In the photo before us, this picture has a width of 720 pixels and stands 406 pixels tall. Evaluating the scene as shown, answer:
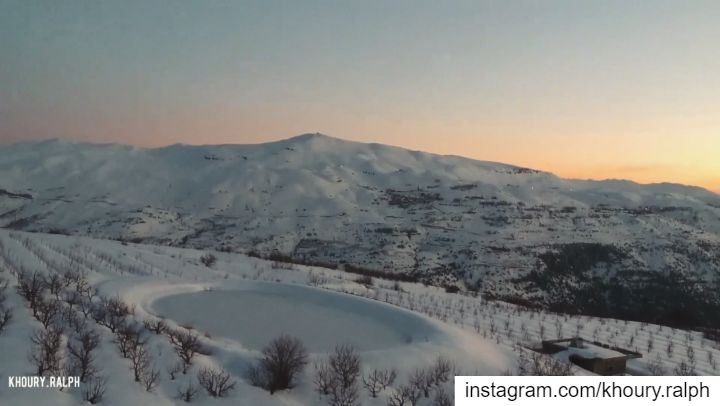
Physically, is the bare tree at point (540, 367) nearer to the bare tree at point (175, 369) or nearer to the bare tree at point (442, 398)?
the bare tree at point (442, 398)

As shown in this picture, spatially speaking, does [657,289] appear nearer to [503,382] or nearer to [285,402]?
[503,382]

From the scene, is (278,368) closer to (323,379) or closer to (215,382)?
(323,379)

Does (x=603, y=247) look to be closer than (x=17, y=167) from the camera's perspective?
Yes

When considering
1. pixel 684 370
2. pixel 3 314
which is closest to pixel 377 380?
pixel 3 314

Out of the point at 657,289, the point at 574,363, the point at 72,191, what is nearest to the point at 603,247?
the point at 657,289

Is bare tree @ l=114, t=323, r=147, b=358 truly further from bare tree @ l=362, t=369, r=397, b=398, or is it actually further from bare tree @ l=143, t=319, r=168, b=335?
bare tree @ l=362, t=369, r=397, b=398

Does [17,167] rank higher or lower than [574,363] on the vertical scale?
higher

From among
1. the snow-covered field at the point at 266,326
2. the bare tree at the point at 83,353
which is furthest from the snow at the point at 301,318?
the bare tree at the point at 83,353
